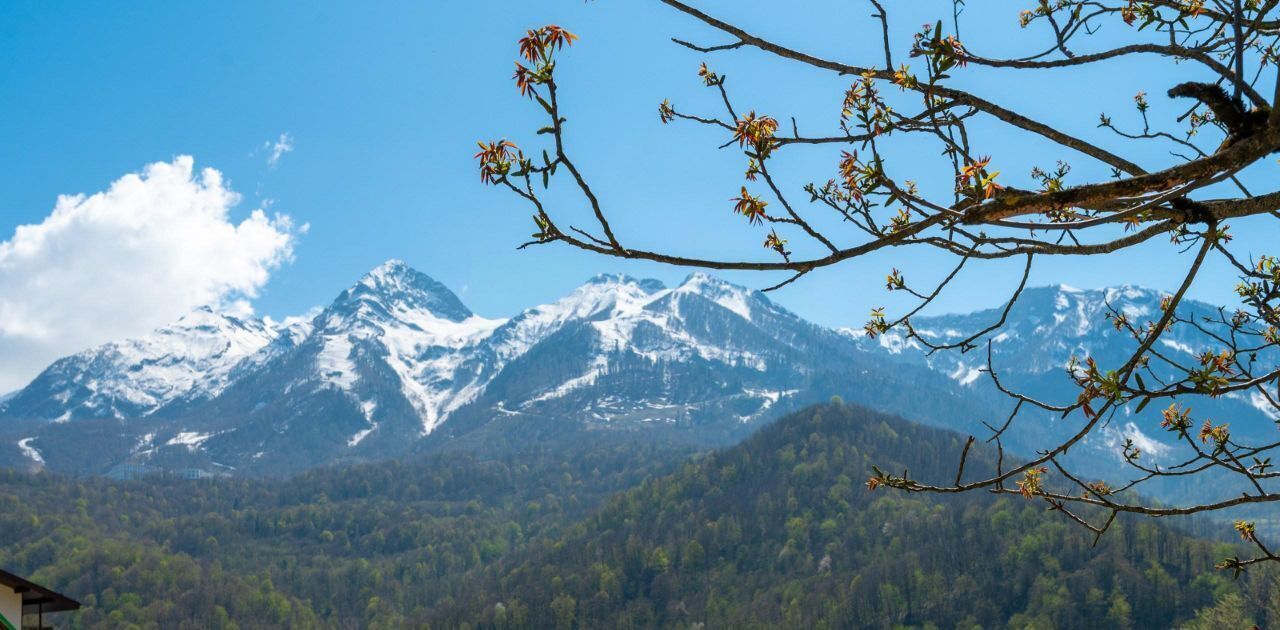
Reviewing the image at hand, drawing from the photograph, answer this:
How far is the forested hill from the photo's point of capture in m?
106

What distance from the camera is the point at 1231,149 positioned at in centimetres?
300

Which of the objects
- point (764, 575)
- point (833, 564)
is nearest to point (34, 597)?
point (833, 564)

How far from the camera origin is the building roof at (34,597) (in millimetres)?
19516

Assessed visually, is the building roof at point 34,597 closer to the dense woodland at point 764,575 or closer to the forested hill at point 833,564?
the dense woodland at point 764,575

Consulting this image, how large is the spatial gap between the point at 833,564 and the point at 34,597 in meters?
137

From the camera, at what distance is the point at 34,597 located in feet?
68.4

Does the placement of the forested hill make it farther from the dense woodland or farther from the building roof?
the building roof

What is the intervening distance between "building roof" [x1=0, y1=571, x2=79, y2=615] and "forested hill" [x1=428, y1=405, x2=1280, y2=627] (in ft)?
266

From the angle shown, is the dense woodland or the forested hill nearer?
the forested hill

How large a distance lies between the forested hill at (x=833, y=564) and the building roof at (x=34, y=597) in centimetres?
8123

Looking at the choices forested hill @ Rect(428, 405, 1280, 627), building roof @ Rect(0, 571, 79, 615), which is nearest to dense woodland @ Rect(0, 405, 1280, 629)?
forested hill @ Rect(428, 405, 1280, 627)

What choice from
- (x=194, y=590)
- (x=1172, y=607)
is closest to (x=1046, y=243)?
(x=1172, y=607)

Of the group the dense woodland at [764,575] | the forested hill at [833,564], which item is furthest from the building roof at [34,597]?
the forested hill at [833,564]

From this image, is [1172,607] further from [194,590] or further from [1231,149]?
[194,590]
